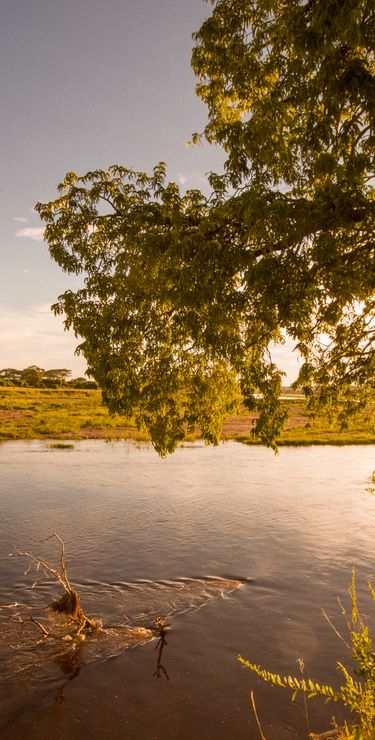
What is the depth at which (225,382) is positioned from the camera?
438 inches

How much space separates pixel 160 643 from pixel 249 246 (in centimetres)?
732

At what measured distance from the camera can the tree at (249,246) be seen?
7.64 m

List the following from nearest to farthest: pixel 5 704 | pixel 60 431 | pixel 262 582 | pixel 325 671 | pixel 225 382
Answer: pixel 5 704
pixel 325 671
pixel 225 382
pixel 262 582
pixel 60 431

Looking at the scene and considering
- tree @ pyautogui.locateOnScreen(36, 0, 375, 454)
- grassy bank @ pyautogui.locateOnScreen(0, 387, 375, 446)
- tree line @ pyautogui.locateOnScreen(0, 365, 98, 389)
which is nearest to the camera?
tree @ pyautogui.locateOnScreen(36, 0, 375, 454)

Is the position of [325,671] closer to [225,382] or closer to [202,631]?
[202,631]

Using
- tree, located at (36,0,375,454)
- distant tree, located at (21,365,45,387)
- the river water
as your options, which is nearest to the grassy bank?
the river water

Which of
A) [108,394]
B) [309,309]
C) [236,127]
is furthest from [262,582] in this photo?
[236,127]

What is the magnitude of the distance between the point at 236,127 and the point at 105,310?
395cm

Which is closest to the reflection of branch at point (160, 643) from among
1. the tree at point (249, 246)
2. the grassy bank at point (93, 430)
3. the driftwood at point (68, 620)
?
the driftwood at point (68, 620)

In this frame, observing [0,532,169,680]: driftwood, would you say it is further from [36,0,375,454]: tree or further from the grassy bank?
the grassy bank

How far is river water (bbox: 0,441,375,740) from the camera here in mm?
8109

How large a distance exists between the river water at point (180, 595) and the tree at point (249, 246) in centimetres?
371

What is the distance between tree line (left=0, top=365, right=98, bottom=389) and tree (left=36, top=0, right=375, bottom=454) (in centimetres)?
8330

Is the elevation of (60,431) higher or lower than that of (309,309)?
lower
